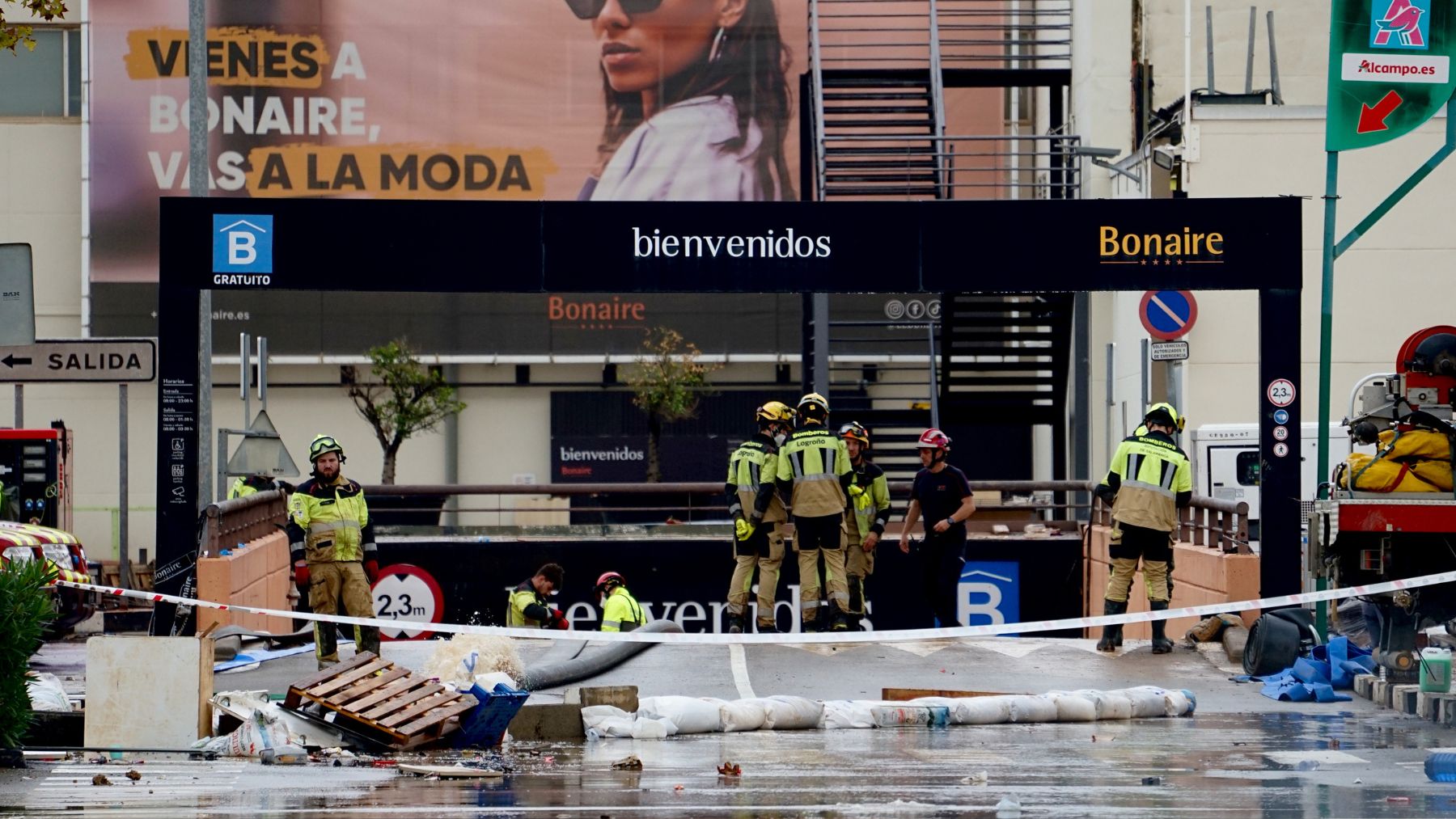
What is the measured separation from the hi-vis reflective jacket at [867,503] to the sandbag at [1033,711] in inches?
204

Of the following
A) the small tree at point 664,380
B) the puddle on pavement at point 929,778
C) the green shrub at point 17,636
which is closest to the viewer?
the puddle on pavement at point 929,778

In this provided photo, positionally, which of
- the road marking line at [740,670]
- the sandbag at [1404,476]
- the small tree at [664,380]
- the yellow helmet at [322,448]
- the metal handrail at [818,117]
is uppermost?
the metal handrail at [818,117]

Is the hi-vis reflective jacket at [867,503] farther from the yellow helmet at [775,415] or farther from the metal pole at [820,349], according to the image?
the metal pole at [820,349]

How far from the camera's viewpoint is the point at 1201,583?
17484 mm

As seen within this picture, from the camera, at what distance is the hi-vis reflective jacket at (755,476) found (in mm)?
16609

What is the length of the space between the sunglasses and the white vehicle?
23.8 meters

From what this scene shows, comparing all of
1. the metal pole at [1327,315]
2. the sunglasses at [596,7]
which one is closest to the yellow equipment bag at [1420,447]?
the metal pole at [1327,315]

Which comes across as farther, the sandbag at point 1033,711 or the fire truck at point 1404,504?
the fire truck at point 1404,504

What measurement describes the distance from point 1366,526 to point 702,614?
11.8m

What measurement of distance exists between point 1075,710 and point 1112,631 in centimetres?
369

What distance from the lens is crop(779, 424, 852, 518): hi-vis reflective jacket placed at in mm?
16484

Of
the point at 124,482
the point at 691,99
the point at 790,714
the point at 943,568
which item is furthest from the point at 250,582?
the point at 691,99

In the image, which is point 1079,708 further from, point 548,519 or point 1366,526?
point 548,519

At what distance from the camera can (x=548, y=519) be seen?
4541 cm
